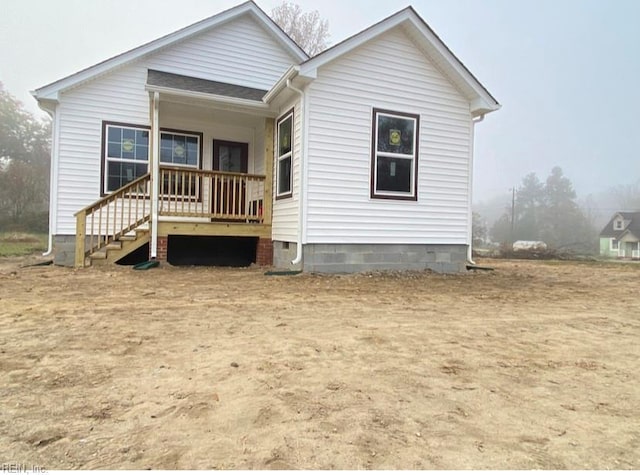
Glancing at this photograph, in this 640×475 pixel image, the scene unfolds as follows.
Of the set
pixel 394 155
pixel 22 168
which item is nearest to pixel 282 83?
pixel 394 155

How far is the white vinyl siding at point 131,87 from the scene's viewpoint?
9641 millimetres

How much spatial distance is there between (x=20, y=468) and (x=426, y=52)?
31.4 ft

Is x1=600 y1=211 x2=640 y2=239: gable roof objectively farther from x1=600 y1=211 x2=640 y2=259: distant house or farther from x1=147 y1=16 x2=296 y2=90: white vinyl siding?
x1=147 y1=16 x2=296 y2=90: white vinyl siding

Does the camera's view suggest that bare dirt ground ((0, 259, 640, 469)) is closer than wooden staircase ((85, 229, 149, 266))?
Yes

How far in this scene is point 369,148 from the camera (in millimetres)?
8570

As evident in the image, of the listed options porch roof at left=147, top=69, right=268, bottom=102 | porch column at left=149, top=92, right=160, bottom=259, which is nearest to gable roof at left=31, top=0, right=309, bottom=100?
porch roof at left=147, top=69, right=268, bottom=102

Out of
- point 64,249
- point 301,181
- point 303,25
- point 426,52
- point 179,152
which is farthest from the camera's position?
point 303,25

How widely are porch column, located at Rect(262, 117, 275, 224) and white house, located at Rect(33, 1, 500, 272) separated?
0.03 m

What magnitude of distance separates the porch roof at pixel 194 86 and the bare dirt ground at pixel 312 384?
16.8ft

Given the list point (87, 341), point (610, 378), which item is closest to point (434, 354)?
point (610, 378)

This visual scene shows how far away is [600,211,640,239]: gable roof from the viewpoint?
36997mm

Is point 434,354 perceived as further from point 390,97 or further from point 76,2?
point 76,2

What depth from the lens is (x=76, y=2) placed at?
2358cm

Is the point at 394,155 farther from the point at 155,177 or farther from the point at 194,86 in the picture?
the point at 155,177
